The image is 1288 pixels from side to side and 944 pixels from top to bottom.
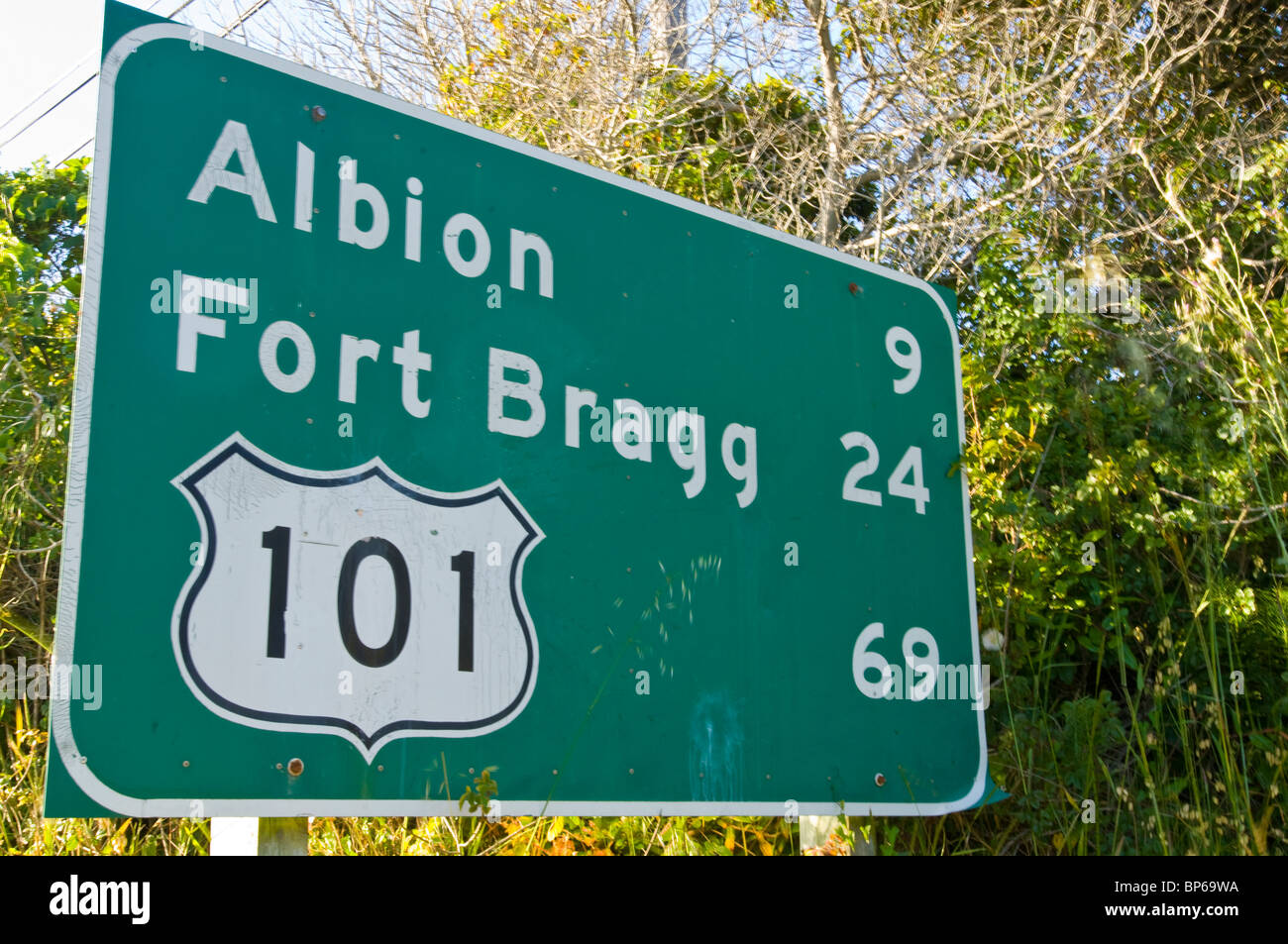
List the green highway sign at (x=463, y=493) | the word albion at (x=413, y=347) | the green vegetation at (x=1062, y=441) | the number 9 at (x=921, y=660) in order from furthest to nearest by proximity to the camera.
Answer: the green vegetation at (x=1062, y=441) < the number 9 at (x=921, y=660) < the word albion at (x=413, y=347) < the green highway sign at (x=463, y=493)

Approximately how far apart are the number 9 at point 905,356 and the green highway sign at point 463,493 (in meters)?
0.04

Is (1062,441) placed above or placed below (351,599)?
above

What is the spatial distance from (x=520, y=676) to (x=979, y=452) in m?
2.96

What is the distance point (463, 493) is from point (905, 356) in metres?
1.34

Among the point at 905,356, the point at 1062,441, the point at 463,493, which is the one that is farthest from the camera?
the point at 1062,441

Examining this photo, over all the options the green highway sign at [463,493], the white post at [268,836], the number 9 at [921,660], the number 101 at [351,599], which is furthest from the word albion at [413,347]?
the white post at [268,836]

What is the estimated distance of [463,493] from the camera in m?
1.99

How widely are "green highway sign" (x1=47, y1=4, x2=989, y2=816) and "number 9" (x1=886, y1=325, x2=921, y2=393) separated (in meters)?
0.04

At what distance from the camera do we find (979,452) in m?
4.51

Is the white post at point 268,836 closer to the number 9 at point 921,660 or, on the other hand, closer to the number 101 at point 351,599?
the number 101 at point 351,599

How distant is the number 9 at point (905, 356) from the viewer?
285cm

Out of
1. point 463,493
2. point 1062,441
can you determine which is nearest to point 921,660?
point 463,493

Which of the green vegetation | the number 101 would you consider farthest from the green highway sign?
the green vegetation

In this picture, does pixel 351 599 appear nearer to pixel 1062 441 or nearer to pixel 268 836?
pixel 268 836
